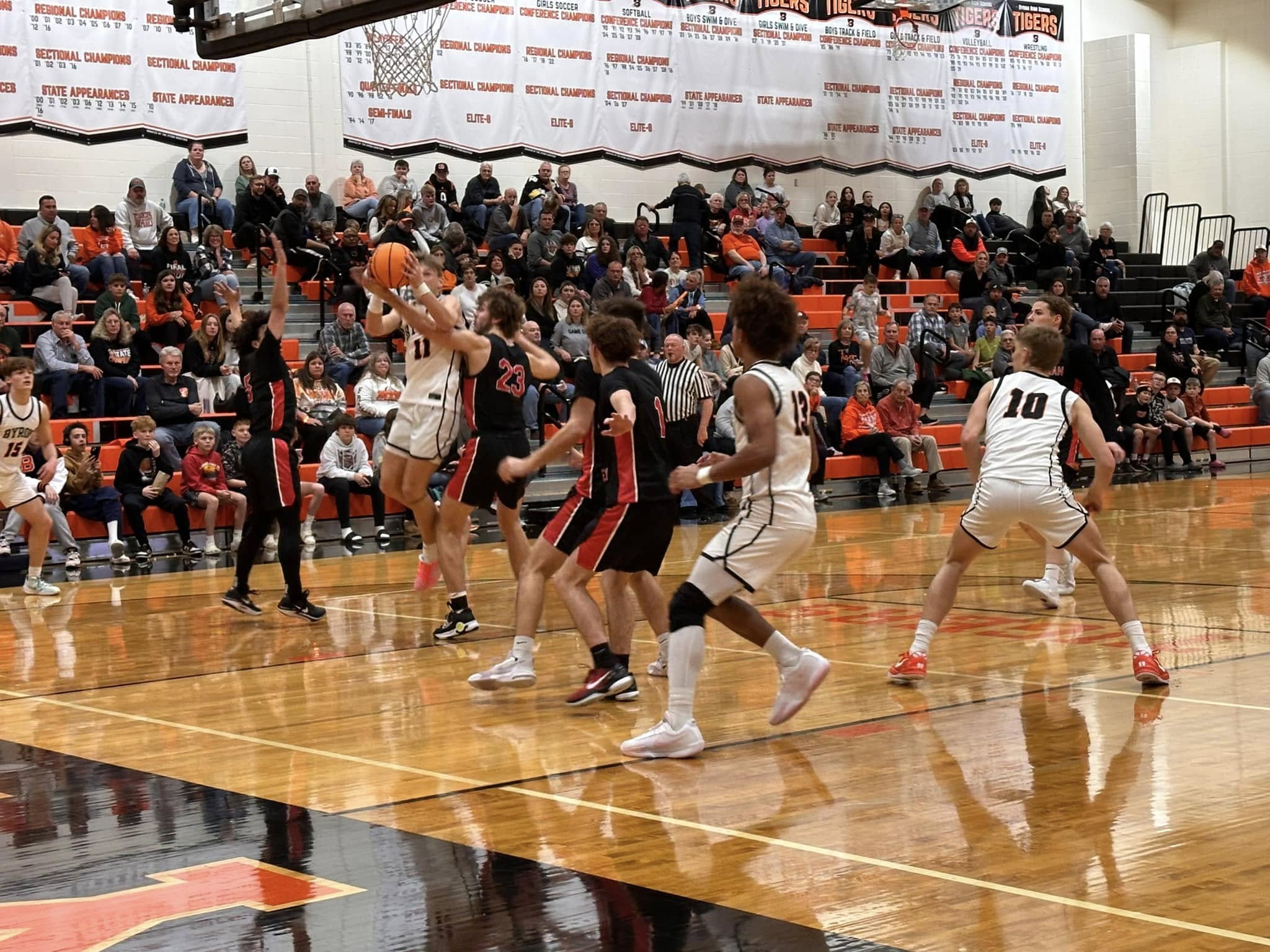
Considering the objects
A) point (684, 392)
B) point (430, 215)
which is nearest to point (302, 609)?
point (684, 392)

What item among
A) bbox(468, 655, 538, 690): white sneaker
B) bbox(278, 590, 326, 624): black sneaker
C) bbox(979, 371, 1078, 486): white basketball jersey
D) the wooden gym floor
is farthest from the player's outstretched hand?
bbox(278, 590, 326, 624): black sneaker

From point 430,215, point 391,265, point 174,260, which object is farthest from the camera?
point 430,215

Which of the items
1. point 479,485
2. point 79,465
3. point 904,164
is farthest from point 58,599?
point 904,164

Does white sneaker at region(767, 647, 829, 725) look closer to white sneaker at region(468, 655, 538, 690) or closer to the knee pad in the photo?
the knee pad

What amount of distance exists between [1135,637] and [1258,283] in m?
21.5

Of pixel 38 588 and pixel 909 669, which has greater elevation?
pixel 909 669

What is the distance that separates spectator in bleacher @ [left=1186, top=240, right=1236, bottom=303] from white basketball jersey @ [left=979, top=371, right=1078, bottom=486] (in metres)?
19.6

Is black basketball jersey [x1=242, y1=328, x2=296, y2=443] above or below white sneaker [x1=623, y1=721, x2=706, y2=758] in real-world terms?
above

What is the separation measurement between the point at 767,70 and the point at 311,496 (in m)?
13.6

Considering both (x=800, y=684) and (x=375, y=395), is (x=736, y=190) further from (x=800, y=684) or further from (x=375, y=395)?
(x=800, y=684)

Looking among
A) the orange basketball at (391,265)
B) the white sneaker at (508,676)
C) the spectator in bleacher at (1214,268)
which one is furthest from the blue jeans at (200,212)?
the spectator in bleacher at (1214,268)

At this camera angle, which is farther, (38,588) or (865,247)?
(865,247)

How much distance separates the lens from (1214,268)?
25812 mm

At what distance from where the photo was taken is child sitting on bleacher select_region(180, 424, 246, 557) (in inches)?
532
